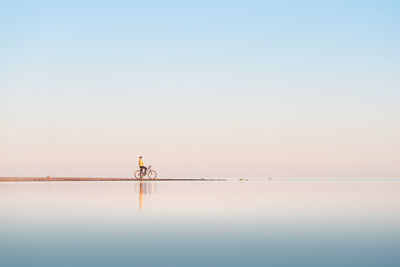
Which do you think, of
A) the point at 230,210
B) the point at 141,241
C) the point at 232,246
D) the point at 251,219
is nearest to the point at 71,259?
the point at 141,241

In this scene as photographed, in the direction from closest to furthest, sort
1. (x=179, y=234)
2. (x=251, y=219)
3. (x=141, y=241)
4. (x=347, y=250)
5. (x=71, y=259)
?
(x=71, y=259), (x=347, y=250), (x=141, y=241), (x=179, y=234), (x=251, y=219)

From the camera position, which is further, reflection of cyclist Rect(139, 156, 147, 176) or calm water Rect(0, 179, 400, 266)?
reflection of cyclist Rect(139, 156, 147, 176)

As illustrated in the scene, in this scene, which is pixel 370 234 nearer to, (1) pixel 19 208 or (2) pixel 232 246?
(2) pixel 232 246

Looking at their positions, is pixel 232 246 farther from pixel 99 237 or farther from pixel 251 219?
pixel 251 219

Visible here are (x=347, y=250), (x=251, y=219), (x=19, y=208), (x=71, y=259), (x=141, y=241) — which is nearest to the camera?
(x=71, y=259)

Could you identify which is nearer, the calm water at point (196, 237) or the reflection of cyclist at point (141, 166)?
the calm water at point (196, 237)

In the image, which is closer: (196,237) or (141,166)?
(196,237)

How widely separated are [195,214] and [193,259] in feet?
18.5

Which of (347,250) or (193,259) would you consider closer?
(193,259)

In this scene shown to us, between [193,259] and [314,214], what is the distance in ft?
22.0

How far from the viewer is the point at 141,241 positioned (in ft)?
27.2

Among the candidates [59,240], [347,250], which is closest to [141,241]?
[59,240]

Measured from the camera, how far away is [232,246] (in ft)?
26.1

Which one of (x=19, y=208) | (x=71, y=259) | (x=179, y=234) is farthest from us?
(x=19, y=208)
